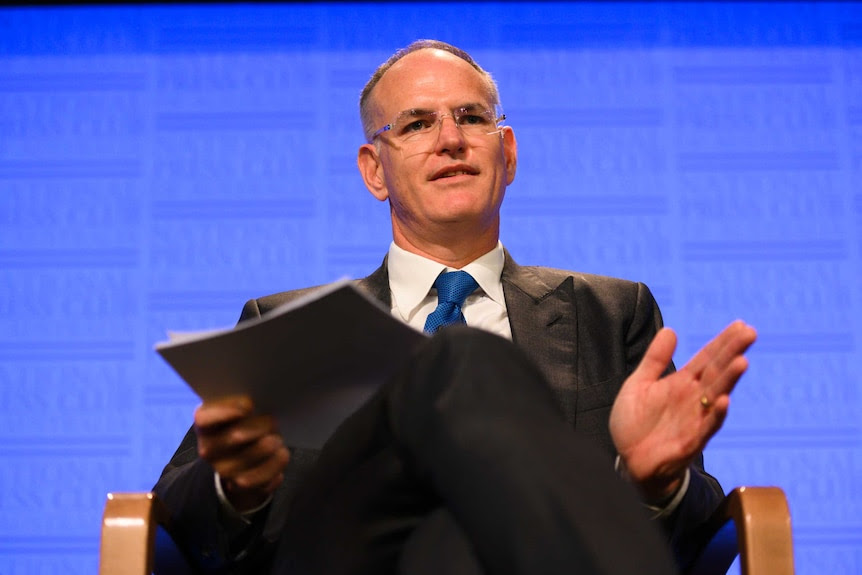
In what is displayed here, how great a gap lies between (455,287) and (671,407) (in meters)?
0.65

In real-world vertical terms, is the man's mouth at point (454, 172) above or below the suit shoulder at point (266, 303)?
above

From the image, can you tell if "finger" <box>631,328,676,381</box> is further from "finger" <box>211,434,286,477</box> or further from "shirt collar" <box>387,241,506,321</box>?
"shirt collar" <box>387,241,506,321</box>

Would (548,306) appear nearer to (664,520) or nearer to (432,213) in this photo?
(432,213)

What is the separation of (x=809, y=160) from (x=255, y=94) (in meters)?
1.49

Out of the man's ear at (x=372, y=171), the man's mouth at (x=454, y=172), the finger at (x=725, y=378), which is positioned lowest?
the finger at (x=725, y=378)

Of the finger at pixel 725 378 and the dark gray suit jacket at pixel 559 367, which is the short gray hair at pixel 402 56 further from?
the finger at pixel 725 378

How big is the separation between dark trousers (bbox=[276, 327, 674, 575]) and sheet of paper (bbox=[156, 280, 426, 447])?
0.26ft

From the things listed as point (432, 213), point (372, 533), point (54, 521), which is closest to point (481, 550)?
point (372, 533)

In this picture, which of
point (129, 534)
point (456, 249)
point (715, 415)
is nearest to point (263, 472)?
point (129, 534)

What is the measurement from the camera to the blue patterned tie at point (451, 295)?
172 centimetres

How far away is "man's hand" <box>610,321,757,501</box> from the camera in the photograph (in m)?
1.12

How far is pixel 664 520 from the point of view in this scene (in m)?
1.30

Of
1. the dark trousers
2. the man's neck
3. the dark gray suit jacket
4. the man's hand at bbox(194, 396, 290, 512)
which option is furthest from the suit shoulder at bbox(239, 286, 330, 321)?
the dark trousers

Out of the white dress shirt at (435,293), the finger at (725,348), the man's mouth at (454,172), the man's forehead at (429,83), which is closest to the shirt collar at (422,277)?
the white dress shirt at (435,293)
